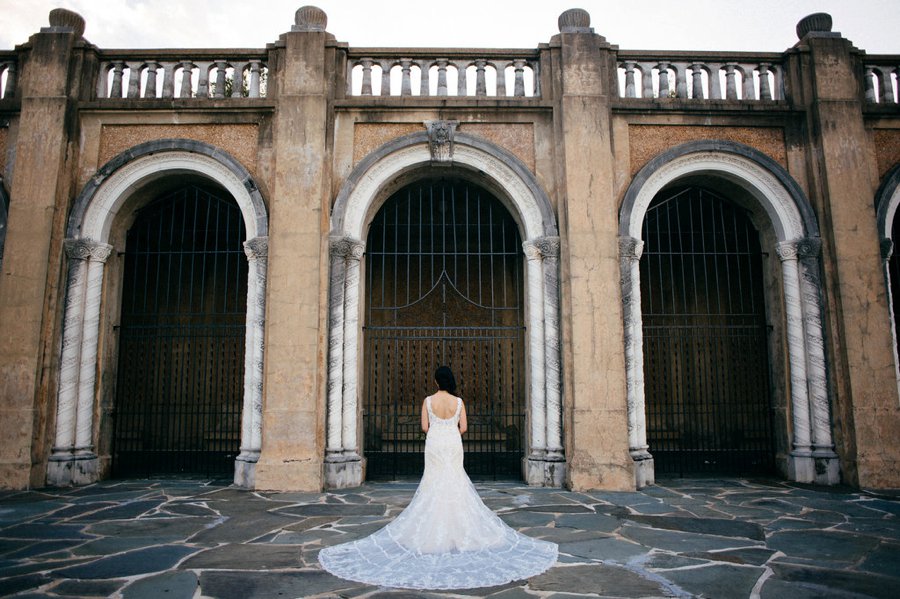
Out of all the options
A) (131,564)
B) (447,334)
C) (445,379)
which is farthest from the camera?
(447,334)

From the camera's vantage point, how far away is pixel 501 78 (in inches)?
368

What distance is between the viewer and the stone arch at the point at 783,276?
8.46m

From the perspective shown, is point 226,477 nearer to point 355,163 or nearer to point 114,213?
point 114,213

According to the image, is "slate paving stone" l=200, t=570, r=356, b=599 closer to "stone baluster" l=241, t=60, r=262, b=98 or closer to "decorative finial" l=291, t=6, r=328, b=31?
"stone baluster" l=241, t=60, r=262, b=98

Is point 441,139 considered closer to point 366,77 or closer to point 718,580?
point 366,77

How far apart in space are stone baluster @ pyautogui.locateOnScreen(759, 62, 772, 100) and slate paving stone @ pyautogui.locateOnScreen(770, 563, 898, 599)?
753cm

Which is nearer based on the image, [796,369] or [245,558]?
[245,558]

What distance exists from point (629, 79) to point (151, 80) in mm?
7589

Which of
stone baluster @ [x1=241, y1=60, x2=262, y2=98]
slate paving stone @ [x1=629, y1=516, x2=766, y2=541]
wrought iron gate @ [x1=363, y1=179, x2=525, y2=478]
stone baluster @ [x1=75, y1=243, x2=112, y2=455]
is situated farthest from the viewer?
wrought iron gate @ [x1=363, y1=179, x2=525, y2=478]

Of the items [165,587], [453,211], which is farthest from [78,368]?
[453,211]

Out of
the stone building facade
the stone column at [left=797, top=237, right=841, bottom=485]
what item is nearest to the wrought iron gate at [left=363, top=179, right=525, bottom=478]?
the stone building facade

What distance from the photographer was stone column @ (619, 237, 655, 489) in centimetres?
830

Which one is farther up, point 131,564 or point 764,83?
point 764,83

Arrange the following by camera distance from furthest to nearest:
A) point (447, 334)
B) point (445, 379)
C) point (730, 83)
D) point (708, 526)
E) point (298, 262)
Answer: point (447, 334) < point (730, 83) < point (298, 262) < point (708, 526) < point (445, 379)
